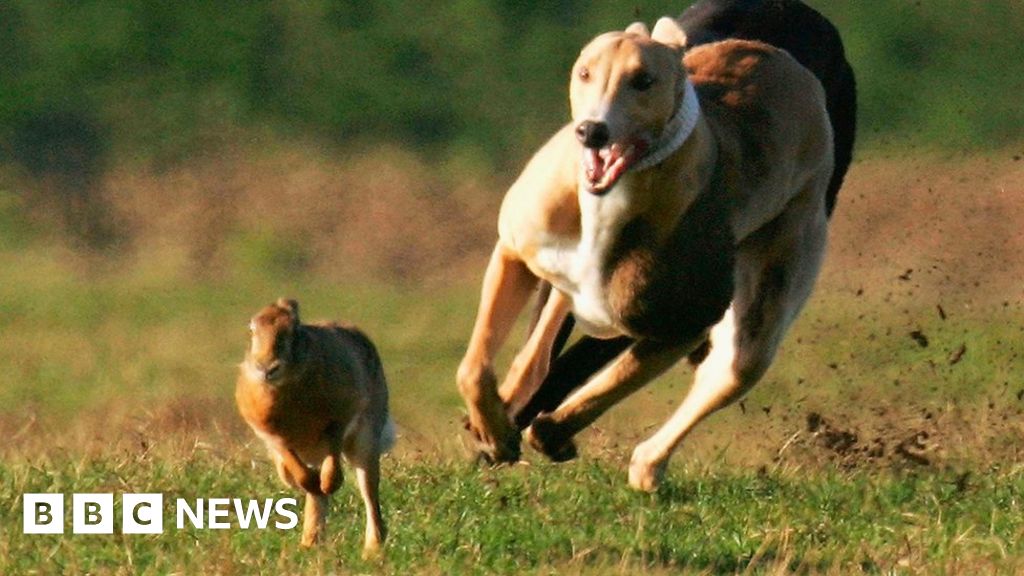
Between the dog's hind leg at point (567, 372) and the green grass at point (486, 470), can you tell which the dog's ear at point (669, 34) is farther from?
the green grass at point (486, 470)

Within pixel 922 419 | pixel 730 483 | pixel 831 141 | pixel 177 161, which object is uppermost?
pixel 831 141

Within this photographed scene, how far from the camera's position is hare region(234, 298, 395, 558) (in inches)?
304

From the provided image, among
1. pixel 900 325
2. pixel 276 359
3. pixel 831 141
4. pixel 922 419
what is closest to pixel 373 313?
pixel 900 325

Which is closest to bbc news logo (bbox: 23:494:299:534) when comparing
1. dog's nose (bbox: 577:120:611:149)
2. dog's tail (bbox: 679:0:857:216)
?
dog's nose (bbox: 577:120:611:149)

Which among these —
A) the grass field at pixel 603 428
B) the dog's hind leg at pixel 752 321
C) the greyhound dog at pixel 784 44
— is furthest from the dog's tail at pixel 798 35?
the grass field at pixel 603 428

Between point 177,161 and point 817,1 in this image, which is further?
point 817,1

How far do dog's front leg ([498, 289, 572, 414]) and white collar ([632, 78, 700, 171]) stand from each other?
728 millimetres

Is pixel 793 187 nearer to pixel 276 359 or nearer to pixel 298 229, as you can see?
pixel 276 359

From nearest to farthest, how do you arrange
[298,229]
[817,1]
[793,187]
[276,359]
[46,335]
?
[276,359] < [793,187] < [46,335] < [298,229] < [817,1]

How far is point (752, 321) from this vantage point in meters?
9.04

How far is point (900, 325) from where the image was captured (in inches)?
571

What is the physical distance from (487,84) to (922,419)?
21.4 feet

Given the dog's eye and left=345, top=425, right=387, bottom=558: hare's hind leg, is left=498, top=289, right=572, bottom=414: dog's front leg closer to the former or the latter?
left=345, top=425, right=387, bottom=558: hare's hind leg

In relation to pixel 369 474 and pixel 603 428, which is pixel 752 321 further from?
pixel 603 428
